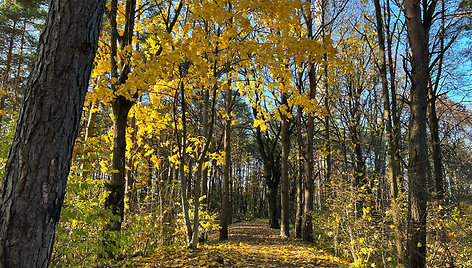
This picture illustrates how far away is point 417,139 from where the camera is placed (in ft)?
13.6

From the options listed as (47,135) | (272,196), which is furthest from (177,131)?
(272,196)

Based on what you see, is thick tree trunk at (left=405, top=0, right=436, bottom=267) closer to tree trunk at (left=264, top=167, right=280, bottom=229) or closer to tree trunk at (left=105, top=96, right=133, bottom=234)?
tree trunk at (left=105, top=96, right=133, bottom=234)

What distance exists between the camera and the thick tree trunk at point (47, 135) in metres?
1.51

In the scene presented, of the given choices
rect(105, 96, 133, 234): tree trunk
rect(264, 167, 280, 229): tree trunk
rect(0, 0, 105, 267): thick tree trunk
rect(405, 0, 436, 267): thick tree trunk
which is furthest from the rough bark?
rect(264, 167, 280, 229): tree trunk

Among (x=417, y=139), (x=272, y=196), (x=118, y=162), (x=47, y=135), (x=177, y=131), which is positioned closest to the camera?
(x=47, y=135)

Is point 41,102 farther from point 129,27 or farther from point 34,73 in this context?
point 129,27

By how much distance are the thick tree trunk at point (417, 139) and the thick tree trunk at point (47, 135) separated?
4.19 m

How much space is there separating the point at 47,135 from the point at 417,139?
4.56 metres

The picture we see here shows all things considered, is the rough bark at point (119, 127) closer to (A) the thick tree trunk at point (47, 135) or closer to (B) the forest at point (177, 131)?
(B) the forest at point (177, 131)

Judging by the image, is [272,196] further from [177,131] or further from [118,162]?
[118,162]

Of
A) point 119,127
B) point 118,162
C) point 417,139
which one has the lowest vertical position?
point 118,162

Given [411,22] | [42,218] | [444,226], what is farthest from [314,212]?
[42,218]

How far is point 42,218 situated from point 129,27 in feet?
13.4

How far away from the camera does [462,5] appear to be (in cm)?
729
